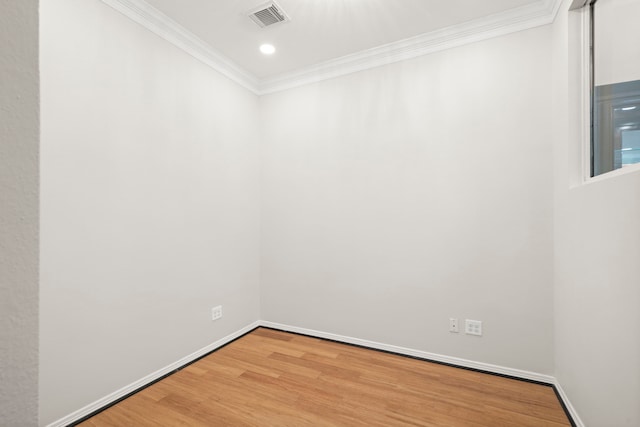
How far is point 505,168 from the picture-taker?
2266 mm

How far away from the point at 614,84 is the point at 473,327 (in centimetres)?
181

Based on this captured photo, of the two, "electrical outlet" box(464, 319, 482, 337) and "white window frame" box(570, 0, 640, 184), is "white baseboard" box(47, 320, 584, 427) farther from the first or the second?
"white window frame" box(570, 0, 640, 184)

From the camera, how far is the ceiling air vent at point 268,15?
84.5 inches

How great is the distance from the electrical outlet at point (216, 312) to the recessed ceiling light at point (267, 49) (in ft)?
8.07

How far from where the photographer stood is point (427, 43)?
2.51 meters

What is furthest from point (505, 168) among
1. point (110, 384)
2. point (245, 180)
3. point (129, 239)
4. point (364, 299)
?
point (110, 384)

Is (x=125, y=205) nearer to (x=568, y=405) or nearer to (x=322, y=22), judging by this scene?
(x=322, y=22)

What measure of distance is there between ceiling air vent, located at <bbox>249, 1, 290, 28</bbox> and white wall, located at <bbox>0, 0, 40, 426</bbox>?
210 cm

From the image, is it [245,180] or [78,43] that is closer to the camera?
[78,43]

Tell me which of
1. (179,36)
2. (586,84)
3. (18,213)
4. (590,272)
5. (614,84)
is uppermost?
(179,36)

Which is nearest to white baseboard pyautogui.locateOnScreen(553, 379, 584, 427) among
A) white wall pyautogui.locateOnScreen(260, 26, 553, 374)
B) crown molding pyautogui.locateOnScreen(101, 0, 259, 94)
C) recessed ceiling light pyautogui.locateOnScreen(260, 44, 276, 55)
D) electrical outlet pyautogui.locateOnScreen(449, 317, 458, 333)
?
white wall pyautogui.locateOnScreen(260, 26, 553, 374)

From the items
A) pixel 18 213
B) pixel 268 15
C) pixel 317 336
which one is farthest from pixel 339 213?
pixel 18 213

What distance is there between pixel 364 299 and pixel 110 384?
6.65 feet

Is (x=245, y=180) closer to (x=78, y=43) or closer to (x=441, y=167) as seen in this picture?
(x=78, y=43)
